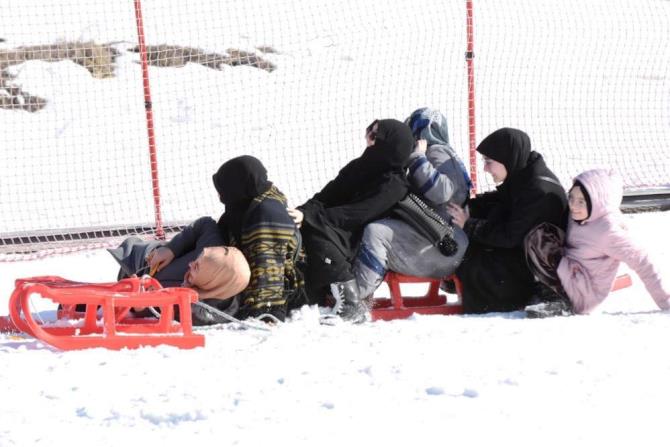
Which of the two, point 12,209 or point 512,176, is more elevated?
point 512,176

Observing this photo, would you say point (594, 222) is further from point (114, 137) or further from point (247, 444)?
point (114, 137)

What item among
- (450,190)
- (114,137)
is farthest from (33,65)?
(450,190)

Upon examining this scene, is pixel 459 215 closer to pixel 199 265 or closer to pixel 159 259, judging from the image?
pixel 199 265

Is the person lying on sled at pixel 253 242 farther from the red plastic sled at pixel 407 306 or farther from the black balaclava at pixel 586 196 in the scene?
the black balaclava at pixel 586 196

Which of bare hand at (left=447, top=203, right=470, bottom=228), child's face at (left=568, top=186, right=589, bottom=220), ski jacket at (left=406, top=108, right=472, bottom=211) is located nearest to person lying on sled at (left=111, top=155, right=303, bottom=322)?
ski jacket at (left=406, top=108, right=472, bottom=211)

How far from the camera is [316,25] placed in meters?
16.8

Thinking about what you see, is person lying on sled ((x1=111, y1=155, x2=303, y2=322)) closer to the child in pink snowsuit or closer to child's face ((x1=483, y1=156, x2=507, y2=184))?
child's face ((x1=483, y1=156, x2=507, y2=184))

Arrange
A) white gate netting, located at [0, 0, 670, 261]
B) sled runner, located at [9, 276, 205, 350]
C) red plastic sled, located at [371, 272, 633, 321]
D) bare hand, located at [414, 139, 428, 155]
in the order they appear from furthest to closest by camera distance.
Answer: white gate netting, located at [0, 0, 670, 261] → bare hand, located at [414, 139, 428, 155] → red plastic sled, located at [371, 272, 633, 321] → sled runner, located at [9, 276, 205, 350]

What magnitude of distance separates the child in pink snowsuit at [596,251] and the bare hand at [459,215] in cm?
57

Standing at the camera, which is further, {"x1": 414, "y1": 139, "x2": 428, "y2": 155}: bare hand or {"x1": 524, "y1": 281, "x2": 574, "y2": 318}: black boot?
{"x1": 414, "y1": 139, "x2": 428, "y2": 155}: bare hand

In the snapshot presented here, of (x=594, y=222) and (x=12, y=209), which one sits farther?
(x=12, y=209)

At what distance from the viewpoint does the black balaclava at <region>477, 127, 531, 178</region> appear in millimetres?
5723

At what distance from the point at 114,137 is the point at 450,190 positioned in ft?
26.4

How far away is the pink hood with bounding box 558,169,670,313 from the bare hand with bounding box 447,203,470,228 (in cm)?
57
